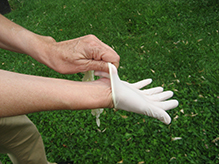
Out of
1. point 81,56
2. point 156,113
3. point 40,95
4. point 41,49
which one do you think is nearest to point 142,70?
point 156,113

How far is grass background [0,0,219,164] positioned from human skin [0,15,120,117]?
1.68 metres

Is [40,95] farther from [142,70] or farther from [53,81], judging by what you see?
[142,70]

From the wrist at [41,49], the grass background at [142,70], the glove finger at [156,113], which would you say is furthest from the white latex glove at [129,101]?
the grass background at [142,70]

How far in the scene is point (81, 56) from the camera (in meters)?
1.76

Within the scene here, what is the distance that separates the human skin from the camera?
3.64 feet

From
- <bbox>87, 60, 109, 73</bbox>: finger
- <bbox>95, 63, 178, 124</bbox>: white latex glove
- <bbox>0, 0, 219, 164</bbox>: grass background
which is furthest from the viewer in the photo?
<bbox>0, 0, 219, 164</bbox>: grass background

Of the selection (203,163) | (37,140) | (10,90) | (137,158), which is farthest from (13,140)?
(203,163)

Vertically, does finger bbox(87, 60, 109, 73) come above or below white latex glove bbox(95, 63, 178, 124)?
above

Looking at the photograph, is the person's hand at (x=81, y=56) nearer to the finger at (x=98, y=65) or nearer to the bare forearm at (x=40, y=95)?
the finger at (x=98, y=65)

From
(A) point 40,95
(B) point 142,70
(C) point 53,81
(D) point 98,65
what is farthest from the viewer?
(B) point 142,70

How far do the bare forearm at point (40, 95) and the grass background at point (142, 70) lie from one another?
5.96ft

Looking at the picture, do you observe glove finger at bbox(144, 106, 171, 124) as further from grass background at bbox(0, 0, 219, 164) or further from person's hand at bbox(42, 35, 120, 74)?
grass background at bbox(0, 0, 219, 164)

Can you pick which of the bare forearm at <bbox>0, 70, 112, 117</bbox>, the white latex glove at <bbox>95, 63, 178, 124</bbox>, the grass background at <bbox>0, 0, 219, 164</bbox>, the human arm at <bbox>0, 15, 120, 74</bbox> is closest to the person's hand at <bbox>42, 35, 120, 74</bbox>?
the human arm at <bbox>0, 15, 120, 74</bbox>

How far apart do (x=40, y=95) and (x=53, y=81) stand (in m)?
0.17
